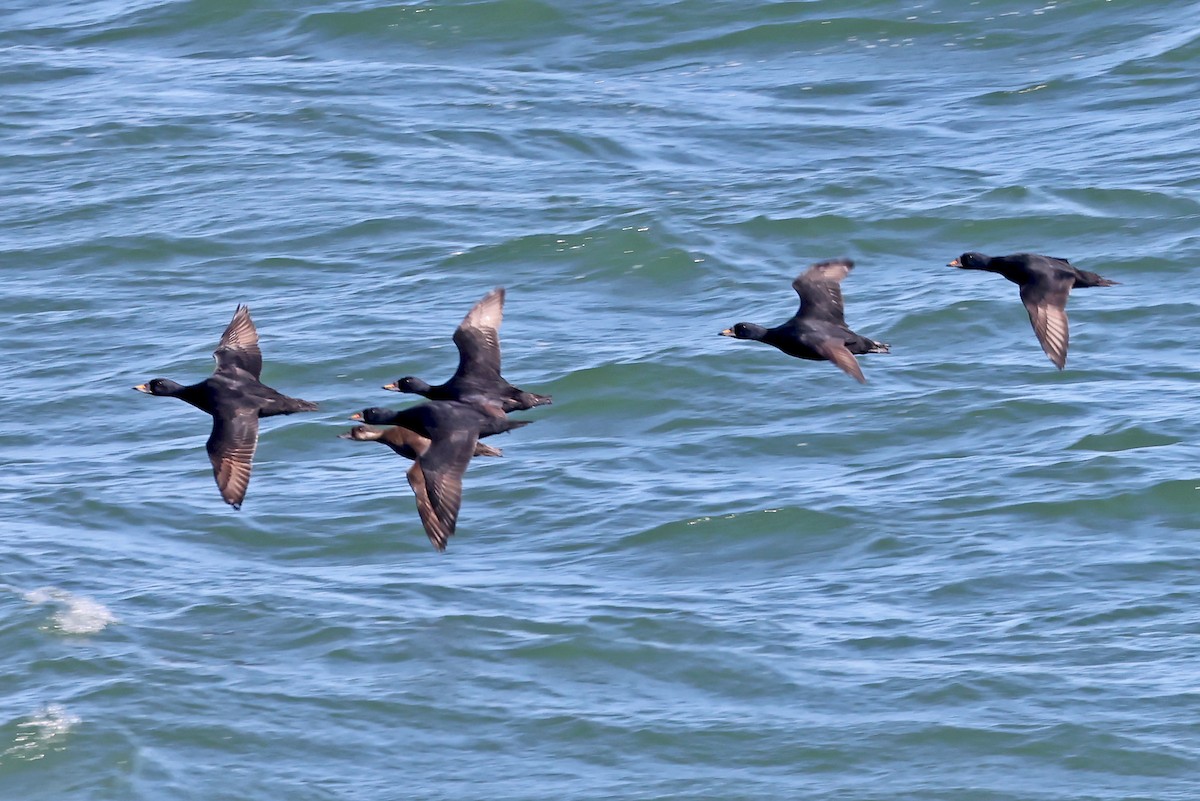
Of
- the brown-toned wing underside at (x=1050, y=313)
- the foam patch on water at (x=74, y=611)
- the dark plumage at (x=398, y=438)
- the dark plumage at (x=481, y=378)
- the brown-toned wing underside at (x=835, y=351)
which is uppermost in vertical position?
the brown-toned wing underside at (x=1050, y=313)

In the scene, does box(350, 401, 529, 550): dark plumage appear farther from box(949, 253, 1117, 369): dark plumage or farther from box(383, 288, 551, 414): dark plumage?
box(949, 253, 1117, 369): dark plumage

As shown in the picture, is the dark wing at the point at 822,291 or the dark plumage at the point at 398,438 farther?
the dark plumage at the point at 398,438

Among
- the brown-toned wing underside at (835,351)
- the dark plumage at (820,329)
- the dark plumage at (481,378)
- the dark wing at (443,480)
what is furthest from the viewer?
the dark plumage at (481,378)

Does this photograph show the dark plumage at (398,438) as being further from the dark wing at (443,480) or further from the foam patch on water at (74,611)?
the foam patch on water at (74,611)

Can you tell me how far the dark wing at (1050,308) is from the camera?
51.3ft

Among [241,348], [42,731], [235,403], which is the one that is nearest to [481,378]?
[235,403]

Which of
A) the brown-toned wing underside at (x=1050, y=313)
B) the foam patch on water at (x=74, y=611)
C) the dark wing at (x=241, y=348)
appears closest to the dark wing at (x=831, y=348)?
the brown-toned wing underside at (x=1050, y=313)

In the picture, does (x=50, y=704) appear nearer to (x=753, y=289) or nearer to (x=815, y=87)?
(x=753, y=289)

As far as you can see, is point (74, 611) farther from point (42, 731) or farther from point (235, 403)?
point (235, 403)

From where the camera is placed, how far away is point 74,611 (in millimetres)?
22016

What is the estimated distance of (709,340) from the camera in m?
26.3

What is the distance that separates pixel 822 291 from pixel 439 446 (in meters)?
3.15

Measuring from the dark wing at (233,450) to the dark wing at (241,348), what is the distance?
90cm

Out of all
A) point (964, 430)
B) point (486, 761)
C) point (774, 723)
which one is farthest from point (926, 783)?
point (964, 430)
